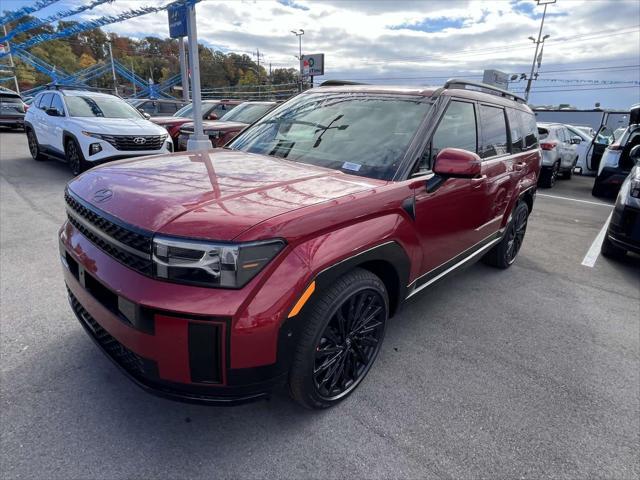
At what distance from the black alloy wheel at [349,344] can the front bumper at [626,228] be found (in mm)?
3812

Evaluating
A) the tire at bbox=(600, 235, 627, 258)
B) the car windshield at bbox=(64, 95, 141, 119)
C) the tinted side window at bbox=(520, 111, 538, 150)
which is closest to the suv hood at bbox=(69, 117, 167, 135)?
the car windshield at bbox=(64, 95, 141, 119)

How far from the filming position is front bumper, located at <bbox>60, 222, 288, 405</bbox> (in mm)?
1511

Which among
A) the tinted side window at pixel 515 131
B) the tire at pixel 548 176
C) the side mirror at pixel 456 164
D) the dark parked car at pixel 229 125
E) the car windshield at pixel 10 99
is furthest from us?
the car windshield at pixel 10 99

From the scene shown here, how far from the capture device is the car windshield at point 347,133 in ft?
8.04

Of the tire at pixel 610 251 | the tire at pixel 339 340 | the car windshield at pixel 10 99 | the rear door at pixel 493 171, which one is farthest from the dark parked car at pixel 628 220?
the car windshield at pixel 10 99

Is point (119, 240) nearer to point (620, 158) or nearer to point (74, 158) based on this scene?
point (74, 158)

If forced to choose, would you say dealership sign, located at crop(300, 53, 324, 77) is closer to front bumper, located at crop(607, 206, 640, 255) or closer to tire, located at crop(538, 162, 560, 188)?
tire, located at crop(538, 162, 560, 188)

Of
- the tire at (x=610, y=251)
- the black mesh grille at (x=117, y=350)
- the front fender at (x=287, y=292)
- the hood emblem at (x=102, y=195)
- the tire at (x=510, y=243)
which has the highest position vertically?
the hood emblem at (x=102, y=195)

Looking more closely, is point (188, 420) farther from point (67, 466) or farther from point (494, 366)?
point (494, 366)

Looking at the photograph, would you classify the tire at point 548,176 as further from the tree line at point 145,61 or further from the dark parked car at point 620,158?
the tree line at point 145,61

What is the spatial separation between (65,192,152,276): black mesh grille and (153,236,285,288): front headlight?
0.06m

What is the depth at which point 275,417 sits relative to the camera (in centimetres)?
212

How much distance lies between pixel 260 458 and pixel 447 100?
253cm

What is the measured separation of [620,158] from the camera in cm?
845
